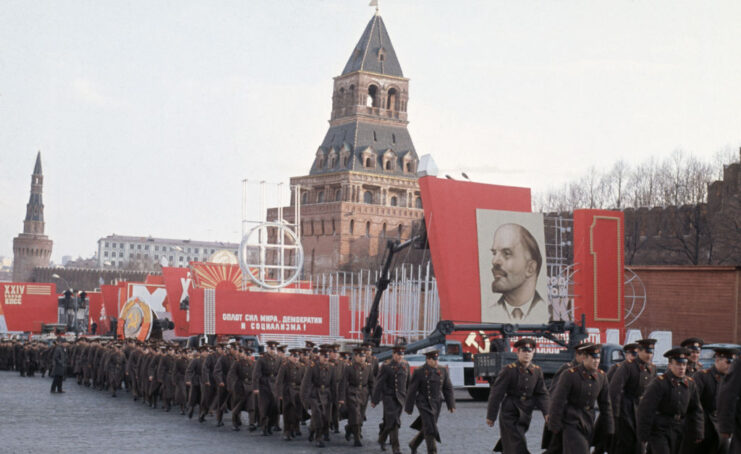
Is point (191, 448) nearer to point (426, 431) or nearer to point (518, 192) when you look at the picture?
point (426, 431)

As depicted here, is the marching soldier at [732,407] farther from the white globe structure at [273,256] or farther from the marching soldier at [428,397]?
the white globe structure at [273,256]

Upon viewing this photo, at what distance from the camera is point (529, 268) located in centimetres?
2977

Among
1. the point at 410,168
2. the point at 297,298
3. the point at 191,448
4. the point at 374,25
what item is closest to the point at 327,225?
the point at 410,168

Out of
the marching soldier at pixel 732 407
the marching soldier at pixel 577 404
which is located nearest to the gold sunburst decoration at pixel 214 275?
the marching soldier at pixel 577 404

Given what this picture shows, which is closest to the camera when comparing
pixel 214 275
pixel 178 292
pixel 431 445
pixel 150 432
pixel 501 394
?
pixel 501 394

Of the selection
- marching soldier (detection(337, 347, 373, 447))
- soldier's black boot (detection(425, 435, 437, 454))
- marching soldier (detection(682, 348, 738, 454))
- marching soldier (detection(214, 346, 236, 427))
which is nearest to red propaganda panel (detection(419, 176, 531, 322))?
marching soldier (detection(214, 346, 236, 427))

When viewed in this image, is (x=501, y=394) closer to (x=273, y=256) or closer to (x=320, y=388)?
(x=320, y=388)

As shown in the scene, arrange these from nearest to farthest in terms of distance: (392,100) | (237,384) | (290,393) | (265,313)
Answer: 1. (290,393)
2. (237,384)
3. (265,313)
4. (392,100)

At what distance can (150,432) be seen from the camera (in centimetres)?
1731

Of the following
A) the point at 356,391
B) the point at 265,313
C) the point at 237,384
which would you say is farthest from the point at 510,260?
the point at 356,391

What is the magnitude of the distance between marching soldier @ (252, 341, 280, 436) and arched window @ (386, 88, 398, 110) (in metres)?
82.8

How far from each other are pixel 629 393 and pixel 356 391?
5.98 m

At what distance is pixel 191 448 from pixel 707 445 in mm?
7881

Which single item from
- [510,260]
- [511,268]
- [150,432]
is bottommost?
[150,432]
